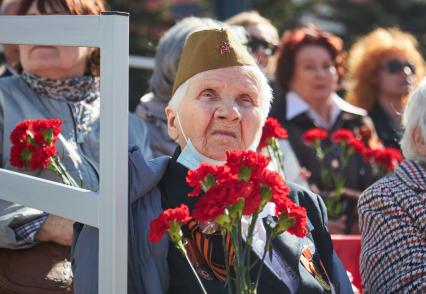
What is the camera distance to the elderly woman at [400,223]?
281 cm

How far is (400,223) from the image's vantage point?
2.89m

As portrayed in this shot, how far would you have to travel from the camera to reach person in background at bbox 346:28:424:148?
609 cm

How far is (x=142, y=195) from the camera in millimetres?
2547

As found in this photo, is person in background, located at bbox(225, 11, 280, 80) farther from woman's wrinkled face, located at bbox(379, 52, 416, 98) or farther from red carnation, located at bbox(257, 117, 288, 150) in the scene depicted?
woman's wrinkled face, located at bbox(379, 52, 416, 98)

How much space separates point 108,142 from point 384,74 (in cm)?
434

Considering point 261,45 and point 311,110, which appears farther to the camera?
point 311,110

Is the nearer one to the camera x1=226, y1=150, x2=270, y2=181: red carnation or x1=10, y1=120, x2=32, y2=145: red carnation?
x1=226, y1=150, x2=270, y2=181: red carnation

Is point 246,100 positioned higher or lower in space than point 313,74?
lower

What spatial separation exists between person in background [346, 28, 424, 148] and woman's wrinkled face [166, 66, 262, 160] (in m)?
3.39

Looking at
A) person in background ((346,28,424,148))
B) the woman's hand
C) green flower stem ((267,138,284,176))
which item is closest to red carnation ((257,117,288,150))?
green flower stem ((267,138,284,176))

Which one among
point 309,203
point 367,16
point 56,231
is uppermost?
point 367,16

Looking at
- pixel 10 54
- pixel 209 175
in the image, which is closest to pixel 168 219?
pixel 209 175

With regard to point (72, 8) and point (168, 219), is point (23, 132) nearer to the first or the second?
point (168, 219)

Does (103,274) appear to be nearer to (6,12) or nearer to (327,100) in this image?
(6,12)
